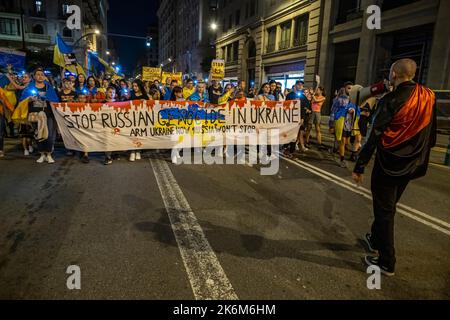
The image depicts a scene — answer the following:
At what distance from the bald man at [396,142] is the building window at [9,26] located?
206 ft

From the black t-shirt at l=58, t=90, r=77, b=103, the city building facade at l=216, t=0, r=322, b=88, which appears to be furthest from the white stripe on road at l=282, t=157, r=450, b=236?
the city building facade at l=216, t=0, r=322, b=88

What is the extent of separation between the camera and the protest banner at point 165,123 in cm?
766

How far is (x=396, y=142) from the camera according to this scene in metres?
3.08

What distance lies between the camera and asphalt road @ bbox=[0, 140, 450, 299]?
2.85 m

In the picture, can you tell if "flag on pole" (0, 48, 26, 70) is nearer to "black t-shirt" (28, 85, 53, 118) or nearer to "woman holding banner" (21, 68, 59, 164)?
"woman holding banner" (21, 68, 59, 164)

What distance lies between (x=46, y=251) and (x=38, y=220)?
983 millimetres

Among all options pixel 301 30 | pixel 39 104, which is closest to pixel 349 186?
pixel 39 104

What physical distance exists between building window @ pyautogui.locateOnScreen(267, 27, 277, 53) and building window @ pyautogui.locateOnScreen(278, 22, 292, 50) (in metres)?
1.09

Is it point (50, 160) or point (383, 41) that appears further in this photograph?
point (383, 41)

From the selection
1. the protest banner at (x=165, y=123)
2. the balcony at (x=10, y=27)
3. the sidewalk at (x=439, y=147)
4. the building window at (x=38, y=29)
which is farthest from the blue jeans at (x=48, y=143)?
the building window at (x=38, y=29)

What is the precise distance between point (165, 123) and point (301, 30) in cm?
2013

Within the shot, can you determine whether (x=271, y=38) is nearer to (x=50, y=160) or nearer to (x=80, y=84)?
(x=80, y=84)

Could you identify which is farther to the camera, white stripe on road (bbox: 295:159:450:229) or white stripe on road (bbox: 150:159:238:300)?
white stripe on road (bbox: 295:159:450:229)

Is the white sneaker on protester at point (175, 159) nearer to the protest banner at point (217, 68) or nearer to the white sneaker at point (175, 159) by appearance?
the white sneaker at point (175, 159)
